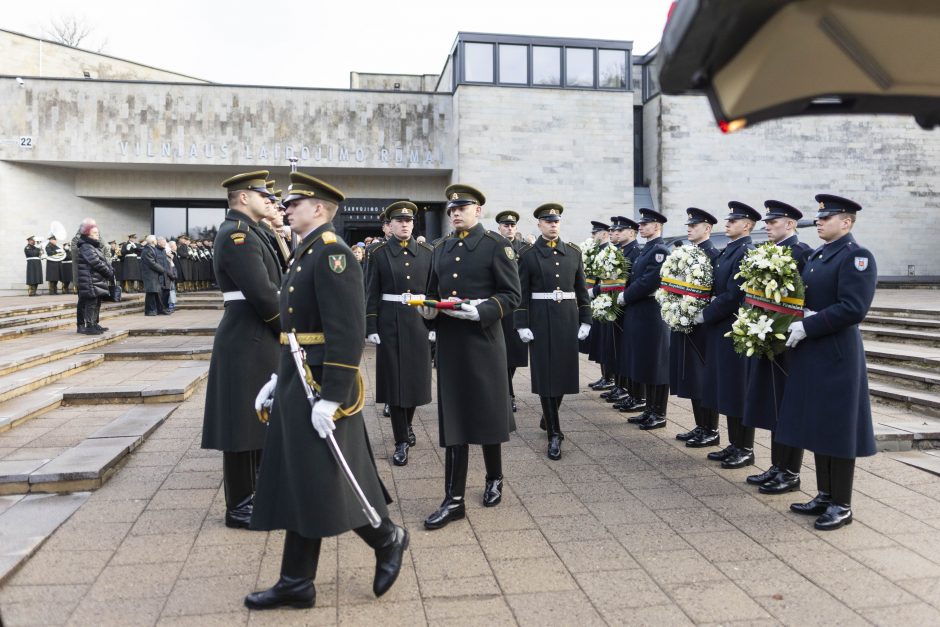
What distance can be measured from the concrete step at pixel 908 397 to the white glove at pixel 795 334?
12.9 ft

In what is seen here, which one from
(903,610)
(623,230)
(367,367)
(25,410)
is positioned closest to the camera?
(903,610)

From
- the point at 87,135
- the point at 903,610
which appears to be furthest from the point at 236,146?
the point at 903,610

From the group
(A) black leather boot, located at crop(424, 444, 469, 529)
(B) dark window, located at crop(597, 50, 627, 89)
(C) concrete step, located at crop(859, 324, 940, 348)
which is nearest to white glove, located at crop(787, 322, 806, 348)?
(A) black leather boot, located at crop(424, 444, 469, 529)

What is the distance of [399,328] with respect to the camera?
6629 mm

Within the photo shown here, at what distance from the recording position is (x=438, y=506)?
4992 mm

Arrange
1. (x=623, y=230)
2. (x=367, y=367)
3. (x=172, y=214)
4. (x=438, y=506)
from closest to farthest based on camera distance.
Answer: (x=438, y=506), (x=623, y=230), (x=367, y=367), (x=172, y=214)

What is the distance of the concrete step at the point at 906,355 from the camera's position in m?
8.95

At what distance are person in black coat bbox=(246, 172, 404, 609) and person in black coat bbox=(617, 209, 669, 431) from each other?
15.1ft

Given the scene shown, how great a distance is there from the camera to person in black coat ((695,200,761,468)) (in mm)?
6027

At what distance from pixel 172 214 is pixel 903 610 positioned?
3104 centimetres

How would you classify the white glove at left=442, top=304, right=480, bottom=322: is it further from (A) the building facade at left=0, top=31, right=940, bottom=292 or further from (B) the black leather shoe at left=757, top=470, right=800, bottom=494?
(A) the building facade at left=0, top=31, right=940, bottom=292

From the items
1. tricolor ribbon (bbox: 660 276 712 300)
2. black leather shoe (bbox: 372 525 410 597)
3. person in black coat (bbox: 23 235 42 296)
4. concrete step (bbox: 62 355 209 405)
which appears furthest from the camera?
person in black coat (bbox: 23 235 42 296)

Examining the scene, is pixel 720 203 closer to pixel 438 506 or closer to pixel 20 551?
pixel 438 506

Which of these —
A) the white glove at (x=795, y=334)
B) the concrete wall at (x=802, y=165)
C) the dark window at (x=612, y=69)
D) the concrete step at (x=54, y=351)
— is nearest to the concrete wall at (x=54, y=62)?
the dark window at (x=612, y=69)
